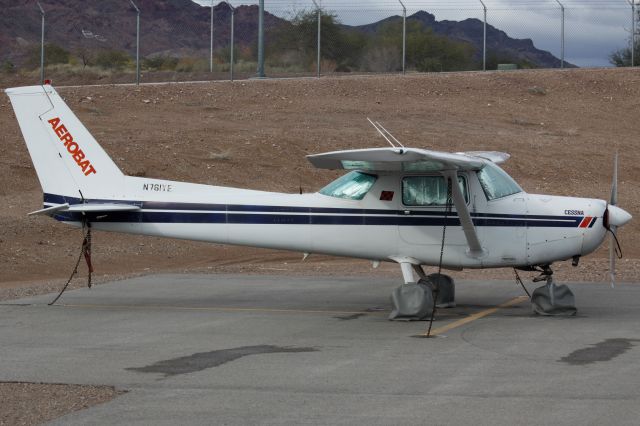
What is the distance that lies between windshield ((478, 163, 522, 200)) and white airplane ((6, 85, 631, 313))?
2cm

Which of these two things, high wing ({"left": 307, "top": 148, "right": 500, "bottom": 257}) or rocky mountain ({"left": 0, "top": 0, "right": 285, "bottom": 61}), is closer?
high wing ({"left": 307, "top": 148, "right": 500, "bottom": 257})

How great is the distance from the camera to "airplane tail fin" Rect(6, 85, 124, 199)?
16141 millimetres

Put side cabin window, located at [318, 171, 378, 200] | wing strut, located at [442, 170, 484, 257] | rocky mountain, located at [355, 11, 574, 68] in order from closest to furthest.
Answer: wing strut, located at [442, 170, 484, 257]
side cabin window, located at [318, 171, 378, 200]
rocky mountain, located at [355, 11, 574, 68]

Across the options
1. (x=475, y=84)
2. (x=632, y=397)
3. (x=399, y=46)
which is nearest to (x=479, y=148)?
(x=475, y=84)

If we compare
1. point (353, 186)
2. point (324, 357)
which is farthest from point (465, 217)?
point (324, 357)

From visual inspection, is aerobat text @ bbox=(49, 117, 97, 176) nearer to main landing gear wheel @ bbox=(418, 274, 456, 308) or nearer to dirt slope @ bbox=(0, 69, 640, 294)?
main landing gear wheel @ bbox=(418, 274, 456, 308)

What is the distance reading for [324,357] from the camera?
12.2m

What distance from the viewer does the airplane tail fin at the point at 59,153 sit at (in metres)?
16.1

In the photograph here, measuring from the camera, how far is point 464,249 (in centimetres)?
1541

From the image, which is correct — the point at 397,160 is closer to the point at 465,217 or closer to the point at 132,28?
the point at 465,217

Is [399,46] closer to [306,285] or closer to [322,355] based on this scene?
[306,285]

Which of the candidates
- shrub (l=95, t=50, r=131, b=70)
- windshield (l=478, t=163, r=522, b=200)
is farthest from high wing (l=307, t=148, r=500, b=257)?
shrub (l=95, t=50, r=131, b=70)

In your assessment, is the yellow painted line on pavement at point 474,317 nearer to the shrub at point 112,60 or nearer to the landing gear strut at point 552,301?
the landing gear strut at point 552,301

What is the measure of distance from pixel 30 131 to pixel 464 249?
6295 millimetres
